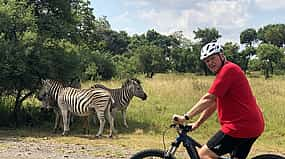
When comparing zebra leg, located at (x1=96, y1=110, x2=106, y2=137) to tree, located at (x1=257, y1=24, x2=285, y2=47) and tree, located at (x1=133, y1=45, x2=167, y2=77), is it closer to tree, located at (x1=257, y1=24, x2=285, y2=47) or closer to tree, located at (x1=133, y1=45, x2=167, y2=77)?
tree, located at (x1=133, y1=45, x2=167, y2=77)

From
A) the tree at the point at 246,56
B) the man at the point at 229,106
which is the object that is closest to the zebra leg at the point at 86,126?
the man at the point at 229,106

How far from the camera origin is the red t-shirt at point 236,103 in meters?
5.45

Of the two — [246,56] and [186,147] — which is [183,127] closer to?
[186,147]

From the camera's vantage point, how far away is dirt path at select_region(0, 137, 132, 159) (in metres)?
10.4

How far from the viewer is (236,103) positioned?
5480 mm

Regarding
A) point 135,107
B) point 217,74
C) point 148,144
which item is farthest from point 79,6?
point 217,74

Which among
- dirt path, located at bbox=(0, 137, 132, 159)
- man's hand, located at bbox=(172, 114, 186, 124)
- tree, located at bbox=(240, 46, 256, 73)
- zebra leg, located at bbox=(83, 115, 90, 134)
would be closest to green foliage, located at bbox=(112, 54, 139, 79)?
tree, located at bbox=(240, 46, 256, 73)

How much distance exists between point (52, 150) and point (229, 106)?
6.61m

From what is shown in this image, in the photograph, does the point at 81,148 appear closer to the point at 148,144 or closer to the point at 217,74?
the point at 148,144

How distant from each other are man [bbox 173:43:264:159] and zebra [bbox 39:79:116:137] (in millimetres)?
8902

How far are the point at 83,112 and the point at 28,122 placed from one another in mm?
2819

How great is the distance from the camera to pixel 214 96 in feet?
18.0

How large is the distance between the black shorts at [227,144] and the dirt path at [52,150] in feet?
16.9

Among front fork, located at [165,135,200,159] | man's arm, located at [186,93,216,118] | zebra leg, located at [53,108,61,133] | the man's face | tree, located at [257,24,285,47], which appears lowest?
zebra leg, located at [53,108,61,133]
